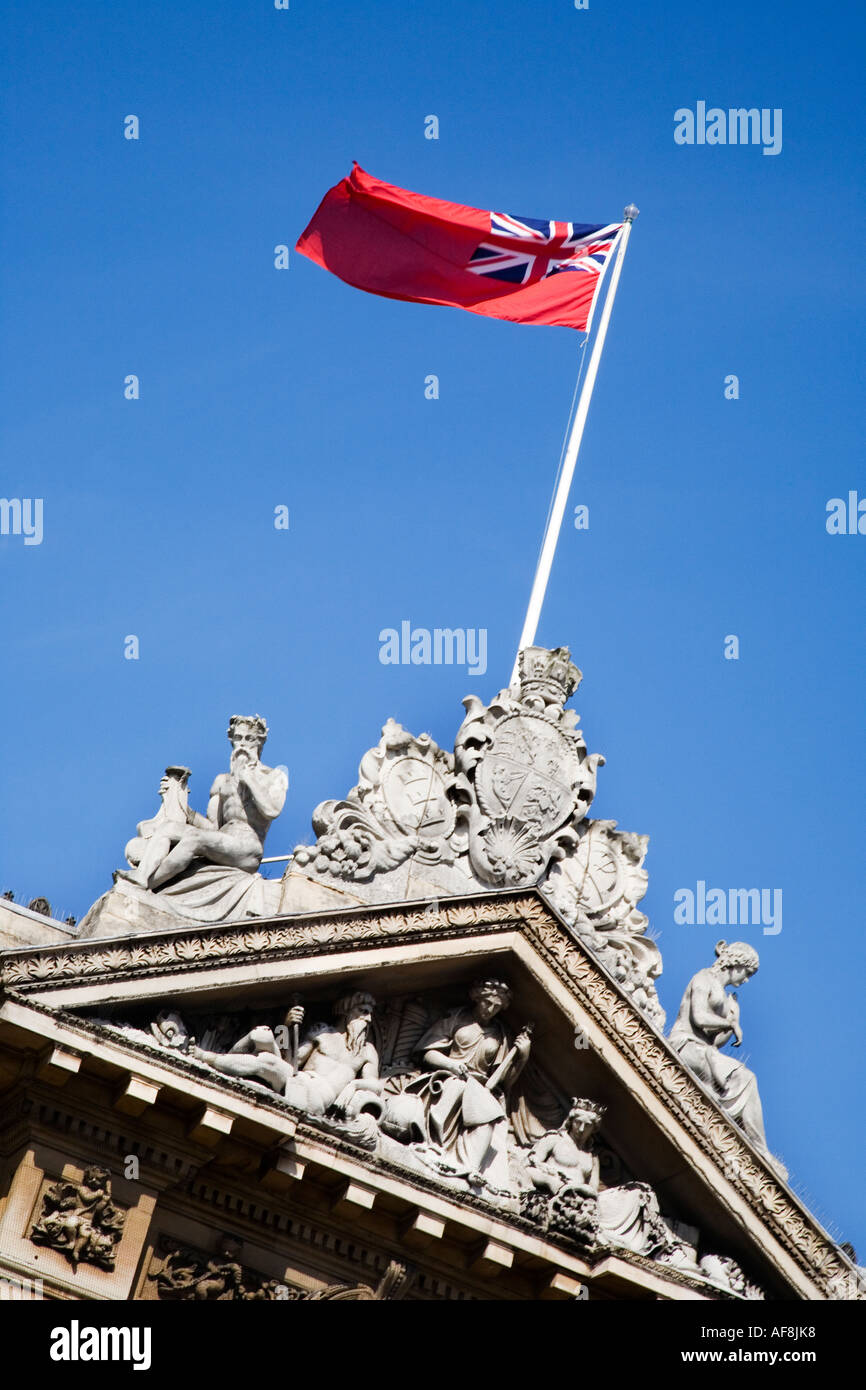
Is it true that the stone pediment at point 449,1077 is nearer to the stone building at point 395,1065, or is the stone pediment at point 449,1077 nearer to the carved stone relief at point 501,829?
the stone building at point 395,1065

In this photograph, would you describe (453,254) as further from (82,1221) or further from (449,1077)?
(82,1221)

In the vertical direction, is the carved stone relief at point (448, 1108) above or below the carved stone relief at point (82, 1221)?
above

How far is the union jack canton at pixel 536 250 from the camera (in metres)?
33.1

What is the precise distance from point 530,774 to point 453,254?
7918 mm

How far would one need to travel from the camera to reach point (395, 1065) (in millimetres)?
26406

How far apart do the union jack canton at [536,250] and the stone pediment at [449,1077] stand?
9.66 meters

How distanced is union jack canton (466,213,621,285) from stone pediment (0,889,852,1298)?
9657 mm

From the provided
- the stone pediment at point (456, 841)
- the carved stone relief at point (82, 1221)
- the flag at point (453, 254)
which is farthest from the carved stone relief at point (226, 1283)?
the flag at point (453, 254)

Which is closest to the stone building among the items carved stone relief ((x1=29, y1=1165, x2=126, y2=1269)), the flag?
carved stone relief ((x1=29, y1=1165, x2=126, y2=1269))

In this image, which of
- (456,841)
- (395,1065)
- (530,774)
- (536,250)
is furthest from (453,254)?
(395,1065)

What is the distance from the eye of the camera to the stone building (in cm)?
2428

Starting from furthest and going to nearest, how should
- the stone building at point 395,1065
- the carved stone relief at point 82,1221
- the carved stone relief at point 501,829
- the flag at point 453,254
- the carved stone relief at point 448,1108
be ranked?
1. the flag at point 453,254
2. the carved stone relief at point 501,829
3. the carved stone relief at point 448,1108
4. the stone building at point 395,1065
5. the carved stone relief at point 82,1221

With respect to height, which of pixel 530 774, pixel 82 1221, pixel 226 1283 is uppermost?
pixel 530 774
